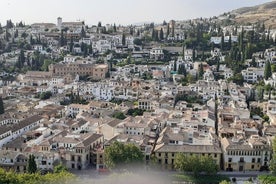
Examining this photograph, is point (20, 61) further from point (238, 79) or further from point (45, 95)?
point (238, 79)

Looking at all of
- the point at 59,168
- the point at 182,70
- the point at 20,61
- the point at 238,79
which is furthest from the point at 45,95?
the point at 238,79

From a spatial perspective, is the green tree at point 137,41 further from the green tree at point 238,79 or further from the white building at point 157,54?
the green tree at point 238,79

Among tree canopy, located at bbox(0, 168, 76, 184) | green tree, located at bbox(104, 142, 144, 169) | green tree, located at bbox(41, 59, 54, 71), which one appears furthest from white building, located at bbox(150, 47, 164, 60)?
tree canopy, located at bbox(0, 168, 76, 184)

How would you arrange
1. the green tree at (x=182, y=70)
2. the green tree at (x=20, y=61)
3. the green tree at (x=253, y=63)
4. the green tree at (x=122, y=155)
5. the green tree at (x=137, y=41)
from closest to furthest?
the green tree at (x=122, y=155)
the green tree at (x=182, y=70)
the green tree at (x=253, y=63)
the green tree at (x=20, y=61)
the green tree at (x=137, y=41)

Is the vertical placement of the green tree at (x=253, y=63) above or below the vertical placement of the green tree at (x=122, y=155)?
above

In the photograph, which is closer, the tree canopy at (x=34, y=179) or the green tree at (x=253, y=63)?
the tree canopy at (x=34, y=179)

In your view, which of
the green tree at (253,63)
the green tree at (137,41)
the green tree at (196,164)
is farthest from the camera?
the green tree at (137,41)

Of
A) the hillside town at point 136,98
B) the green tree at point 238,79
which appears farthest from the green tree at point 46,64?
the green tree at point 238,79

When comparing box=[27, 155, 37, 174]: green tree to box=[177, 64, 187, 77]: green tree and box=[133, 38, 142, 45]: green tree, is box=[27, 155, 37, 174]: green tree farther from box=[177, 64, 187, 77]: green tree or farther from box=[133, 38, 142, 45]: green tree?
box=[133, 38, 142, 45]: green tree
